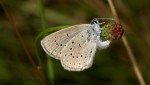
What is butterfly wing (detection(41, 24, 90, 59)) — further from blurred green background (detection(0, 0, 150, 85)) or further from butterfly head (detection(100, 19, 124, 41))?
blurred green background (detection(0, 0, 150, 85))

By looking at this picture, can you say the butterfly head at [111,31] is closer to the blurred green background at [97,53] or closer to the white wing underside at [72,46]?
the white wing underside at [72,46]

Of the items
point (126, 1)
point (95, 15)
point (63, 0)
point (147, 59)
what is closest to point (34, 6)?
point (63, 0)

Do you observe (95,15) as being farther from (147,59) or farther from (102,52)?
(147,59)

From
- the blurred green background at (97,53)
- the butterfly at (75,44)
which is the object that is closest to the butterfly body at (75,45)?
the butterfly at (75,44)

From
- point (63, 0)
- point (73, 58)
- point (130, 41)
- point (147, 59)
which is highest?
point (63, 0)

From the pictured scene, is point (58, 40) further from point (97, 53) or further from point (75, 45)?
point (97, 53)
